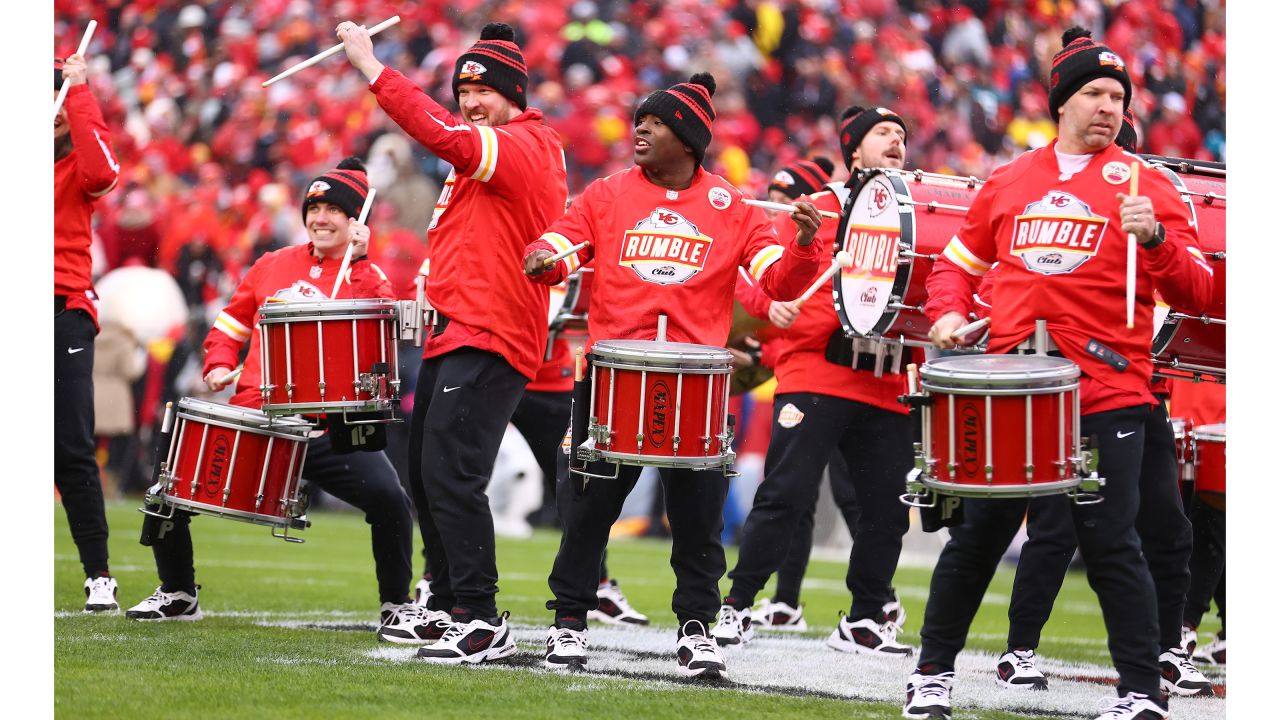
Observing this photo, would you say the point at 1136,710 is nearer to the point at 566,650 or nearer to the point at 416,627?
the point at 566,650

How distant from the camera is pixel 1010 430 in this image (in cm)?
393

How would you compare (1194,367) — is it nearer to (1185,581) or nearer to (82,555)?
(1185,581)

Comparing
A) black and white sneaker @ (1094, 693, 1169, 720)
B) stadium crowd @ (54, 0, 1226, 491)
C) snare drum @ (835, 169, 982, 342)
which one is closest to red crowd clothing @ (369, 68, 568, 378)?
snare drum @ (835, 169, 982, 342)

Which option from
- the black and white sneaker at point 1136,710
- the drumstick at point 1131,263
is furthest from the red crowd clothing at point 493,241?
the black and white sneaker at point 1136,710

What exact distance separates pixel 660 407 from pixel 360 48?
56.5 inches

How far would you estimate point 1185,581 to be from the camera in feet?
16.4

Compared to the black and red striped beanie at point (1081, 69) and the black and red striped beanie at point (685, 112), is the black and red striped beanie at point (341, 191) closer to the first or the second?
the black and red striped beanie at point (685, 112)

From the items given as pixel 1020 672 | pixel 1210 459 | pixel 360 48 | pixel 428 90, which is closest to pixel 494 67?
pixel 360 48

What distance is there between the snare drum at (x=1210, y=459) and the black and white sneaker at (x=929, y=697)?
205 cm

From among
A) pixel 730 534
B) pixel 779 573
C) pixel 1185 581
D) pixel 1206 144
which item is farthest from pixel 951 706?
pixel 730 534

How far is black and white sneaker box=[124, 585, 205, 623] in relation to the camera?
225 inches

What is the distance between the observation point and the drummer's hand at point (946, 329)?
14.1 ft

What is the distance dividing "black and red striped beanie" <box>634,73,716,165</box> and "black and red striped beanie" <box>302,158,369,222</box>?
1395mm

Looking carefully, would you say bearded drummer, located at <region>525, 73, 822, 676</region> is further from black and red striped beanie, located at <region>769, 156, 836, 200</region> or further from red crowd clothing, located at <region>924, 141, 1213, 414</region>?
black and red striped beanie, located at <region>769, 156, 836, 200</region>
